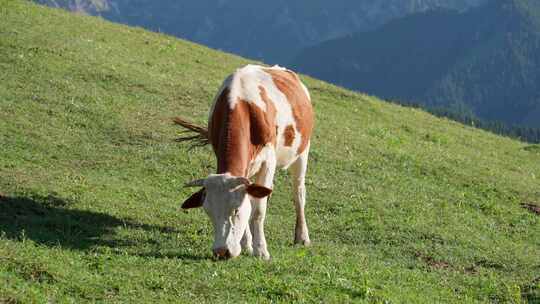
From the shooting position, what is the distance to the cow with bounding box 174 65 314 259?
1526cm

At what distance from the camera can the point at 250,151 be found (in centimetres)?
1686

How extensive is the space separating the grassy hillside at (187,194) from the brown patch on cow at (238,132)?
6.64 ft

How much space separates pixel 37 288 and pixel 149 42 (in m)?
33.2

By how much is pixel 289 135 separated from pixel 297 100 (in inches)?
50.7

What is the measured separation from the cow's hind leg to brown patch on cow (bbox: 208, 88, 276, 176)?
281 cm

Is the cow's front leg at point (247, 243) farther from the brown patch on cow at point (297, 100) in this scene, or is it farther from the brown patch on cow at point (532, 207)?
the brown patch on cow at point (532, 207)

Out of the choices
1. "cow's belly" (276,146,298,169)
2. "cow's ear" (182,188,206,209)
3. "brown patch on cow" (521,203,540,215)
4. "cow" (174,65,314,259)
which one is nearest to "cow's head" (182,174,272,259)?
"cow" (174,65,314,259)

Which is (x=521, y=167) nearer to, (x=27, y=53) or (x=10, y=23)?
(x=27, y=53)

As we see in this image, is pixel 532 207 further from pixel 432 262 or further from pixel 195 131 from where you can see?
pixel 195 131

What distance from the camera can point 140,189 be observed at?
23531 mm

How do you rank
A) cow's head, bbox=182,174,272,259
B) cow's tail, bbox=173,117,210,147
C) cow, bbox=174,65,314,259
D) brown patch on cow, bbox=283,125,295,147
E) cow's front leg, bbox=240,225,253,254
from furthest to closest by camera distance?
cow's tail, bbox=173,117,210,147, brown patch on cow, bbox=283,125,295,147, cow's front leg, bbox=240,225,253,254, cow, bbox=174,65,314,259, cow's head, bbox=182,174,272,259

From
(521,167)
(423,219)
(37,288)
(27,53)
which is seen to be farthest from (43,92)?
(521,167)

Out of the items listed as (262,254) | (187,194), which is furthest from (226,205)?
(187,194)

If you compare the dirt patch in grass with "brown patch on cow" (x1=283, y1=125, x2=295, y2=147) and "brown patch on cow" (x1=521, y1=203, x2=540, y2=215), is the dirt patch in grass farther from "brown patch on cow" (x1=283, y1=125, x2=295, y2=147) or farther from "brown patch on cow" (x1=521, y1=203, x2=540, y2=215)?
"brown patch on cow" (x1=521, y1=203, x2=540, y2=215)
